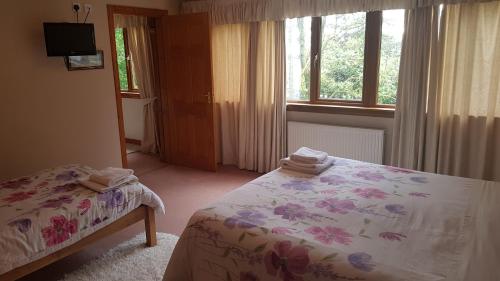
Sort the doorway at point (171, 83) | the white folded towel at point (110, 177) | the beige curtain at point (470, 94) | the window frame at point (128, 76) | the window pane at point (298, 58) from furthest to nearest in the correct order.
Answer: the window frame at point (128, 76)
the doorway at point (171, 83)
the window pane at point (298, 58)
the beige curtain at point (470, 94)
the white folded towel at point (110, 177)

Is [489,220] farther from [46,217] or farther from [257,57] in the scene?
[257,57]

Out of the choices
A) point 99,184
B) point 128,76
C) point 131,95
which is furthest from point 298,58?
point 128,76

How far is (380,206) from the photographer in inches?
80.9

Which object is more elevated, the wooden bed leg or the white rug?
the wooden bed leg

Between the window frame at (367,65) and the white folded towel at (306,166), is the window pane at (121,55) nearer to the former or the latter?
the window frame at (367,65)

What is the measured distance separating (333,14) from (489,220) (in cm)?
261

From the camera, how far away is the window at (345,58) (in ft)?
12.3

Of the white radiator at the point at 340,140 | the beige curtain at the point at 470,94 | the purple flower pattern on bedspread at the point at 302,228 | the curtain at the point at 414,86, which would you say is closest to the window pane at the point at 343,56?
the white radiator at the point at 340,140

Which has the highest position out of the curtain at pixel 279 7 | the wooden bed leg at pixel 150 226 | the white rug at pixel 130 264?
the curtain at pixel 279 7

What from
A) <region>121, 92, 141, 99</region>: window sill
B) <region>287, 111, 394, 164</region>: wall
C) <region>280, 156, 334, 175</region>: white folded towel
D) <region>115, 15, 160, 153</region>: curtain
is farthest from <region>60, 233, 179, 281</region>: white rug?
<region>121, 92, 141, 99</region>: window sill

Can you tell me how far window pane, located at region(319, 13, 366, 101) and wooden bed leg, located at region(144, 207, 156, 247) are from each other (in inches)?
96.0

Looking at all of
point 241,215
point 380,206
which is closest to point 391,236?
point 380,206

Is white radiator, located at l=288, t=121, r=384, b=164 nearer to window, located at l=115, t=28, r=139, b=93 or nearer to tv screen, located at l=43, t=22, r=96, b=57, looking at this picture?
tv screen, located at l=43, t=22, r=96, b=57

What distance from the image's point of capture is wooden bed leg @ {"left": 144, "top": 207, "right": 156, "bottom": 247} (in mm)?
2838
